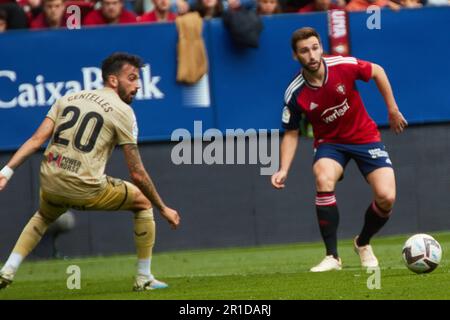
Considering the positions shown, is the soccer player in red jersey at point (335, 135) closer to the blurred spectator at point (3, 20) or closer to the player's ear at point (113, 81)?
the player's ear at point (113, 81)

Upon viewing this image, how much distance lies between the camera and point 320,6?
1722cm

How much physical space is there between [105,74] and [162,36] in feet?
19.1

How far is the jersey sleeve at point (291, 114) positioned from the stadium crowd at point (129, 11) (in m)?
4.28

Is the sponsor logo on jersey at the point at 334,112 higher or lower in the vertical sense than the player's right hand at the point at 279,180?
higher

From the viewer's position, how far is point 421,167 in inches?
672

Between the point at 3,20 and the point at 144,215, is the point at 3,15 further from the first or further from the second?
the point at 144,215

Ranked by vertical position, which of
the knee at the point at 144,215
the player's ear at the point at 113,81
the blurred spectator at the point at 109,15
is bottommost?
the knee at the point at 144,215

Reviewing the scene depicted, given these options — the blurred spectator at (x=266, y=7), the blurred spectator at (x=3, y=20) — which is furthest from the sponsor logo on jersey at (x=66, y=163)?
the blurred spectator at (x=266, y=7)

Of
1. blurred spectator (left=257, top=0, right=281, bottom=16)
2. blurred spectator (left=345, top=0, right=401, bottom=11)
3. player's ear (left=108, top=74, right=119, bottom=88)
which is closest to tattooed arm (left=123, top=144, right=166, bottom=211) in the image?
player's ear (left=108, top=74, right=119, bottom=88)

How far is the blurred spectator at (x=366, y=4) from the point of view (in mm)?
17125

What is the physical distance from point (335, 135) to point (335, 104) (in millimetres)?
301

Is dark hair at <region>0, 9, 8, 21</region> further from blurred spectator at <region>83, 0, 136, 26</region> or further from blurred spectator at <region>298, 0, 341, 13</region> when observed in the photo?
blurred spectator at <region>298, 0, 341, 13</region>

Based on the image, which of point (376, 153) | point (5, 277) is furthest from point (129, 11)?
point (5, 277)

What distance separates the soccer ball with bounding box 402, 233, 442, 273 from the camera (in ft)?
36.9
